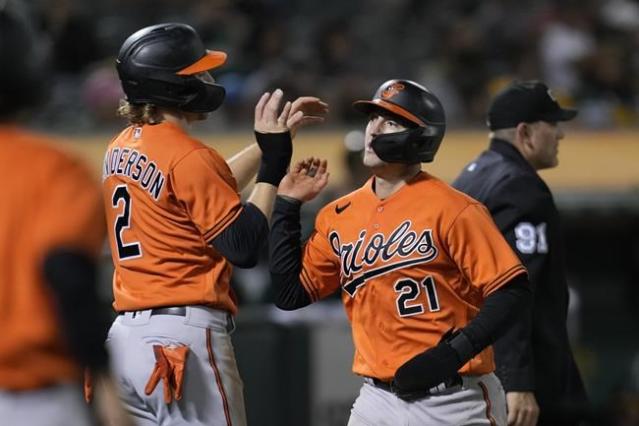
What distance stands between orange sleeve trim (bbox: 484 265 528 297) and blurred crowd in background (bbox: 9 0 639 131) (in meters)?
6.78

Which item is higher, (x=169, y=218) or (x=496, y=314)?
(x=169, y=218)

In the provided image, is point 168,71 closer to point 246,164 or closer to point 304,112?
point 304,112

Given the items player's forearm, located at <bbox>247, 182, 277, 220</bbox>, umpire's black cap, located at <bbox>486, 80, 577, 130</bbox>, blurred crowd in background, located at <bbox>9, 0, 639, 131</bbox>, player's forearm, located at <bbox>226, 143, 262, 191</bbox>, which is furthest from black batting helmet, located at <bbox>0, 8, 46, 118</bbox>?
blurred crowd in background, located at <bbox>9, 0, 639, 131</bbox>

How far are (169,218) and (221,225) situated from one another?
0.73ft

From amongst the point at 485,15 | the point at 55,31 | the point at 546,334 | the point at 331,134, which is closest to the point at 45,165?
the point at 546,334

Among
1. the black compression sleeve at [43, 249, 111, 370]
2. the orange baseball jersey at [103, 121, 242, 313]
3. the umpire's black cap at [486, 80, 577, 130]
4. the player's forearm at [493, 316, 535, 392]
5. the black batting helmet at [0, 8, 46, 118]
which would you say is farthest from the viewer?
the umpire's black cap at [486, 80, 577, 130]

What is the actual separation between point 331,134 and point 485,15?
9.47 feet

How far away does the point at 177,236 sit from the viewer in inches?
181

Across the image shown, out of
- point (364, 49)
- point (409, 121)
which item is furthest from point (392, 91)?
point (364, 49)

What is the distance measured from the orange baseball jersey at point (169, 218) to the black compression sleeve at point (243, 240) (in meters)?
0.04

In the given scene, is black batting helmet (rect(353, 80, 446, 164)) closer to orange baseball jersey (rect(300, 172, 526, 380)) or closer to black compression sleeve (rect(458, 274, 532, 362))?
orange baseball jersey (rect(300, 172, 526, 380))

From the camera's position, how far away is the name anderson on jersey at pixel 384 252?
15.1 feet

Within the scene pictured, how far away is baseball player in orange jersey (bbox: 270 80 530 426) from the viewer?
455 centimetres

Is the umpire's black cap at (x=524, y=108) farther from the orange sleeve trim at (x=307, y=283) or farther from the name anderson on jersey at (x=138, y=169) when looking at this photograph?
the name anderson on jersey at (x=138, y=169)
